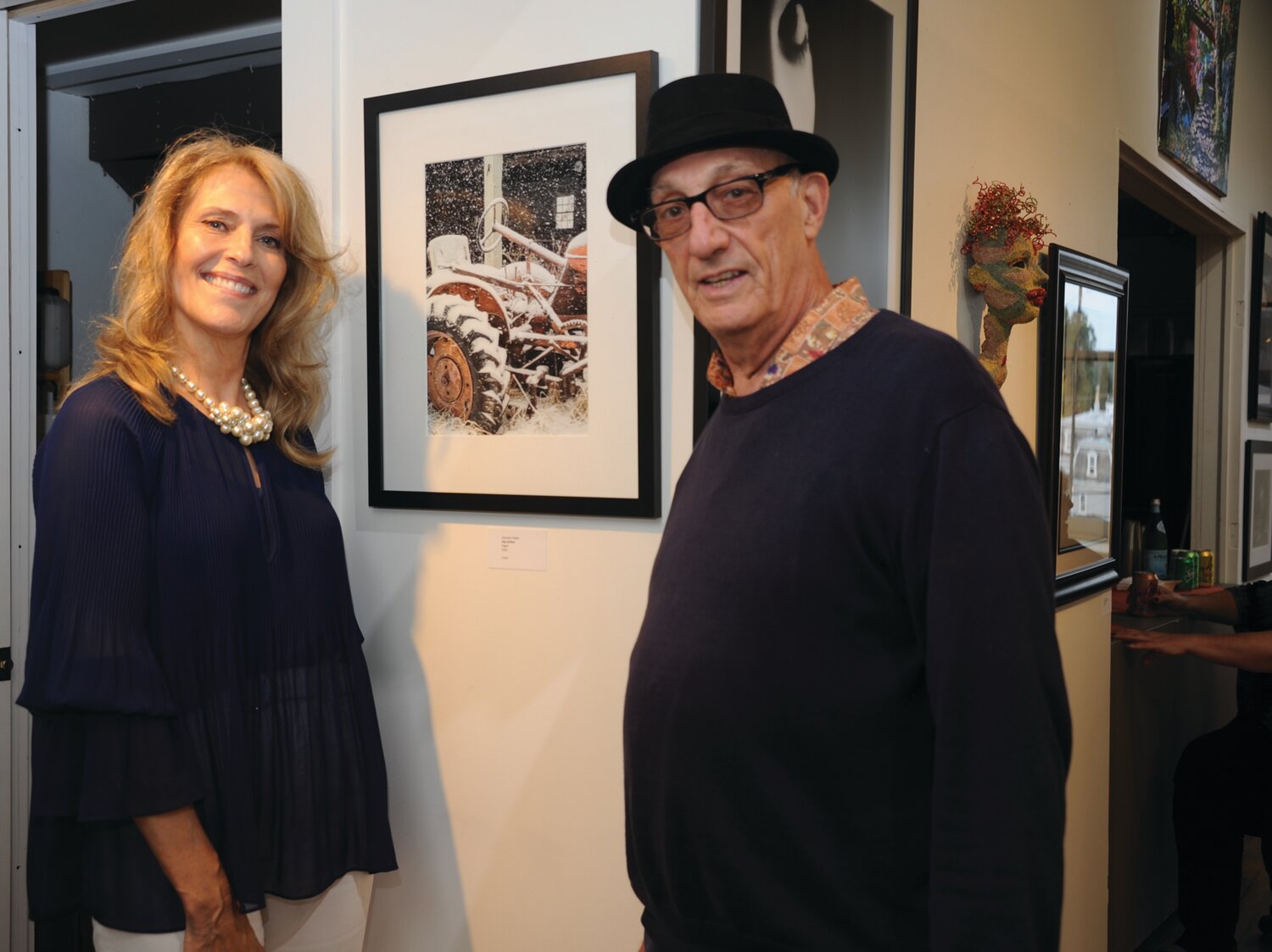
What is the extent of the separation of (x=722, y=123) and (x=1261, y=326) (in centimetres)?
439

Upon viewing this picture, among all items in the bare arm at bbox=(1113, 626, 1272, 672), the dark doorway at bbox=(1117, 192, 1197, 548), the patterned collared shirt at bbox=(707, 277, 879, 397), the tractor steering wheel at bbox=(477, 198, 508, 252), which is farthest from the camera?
the dark doorway at bbox=(1117, 192, 1197, 548)

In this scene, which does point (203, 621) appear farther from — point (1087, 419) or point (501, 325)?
point (1087, 419)

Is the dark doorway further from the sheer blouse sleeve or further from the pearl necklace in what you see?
the sheer blouse sleeve

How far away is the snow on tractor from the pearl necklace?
30 cm

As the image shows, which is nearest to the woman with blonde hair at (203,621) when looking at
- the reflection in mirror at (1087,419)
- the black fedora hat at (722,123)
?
the black fedora hat at (722,123)

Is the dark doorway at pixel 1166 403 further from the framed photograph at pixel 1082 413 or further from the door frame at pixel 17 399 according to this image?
the door frame at pixel 17 399

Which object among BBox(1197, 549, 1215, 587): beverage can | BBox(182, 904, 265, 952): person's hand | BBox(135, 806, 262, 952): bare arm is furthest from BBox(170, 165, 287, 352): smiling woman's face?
BBox(1197, 549, 1215, 587): beverage can

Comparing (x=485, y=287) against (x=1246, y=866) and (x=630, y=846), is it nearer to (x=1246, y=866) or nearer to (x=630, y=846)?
(x=630, y=846)

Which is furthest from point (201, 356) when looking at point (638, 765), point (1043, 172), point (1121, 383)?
point (1121, 383)

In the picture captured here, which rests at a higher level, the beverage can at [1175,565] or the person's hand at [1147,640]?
the beverage can at [1175,565]

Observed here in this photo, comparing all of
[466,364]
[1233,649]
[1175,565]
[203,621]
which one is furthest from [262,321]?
[1175,565]

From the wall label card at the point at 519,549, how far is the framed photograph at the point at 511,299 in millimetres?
48

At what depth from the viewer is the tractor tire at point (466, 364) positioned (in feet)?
5.89

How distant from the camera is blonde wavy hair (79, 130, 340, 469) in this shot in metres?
1.53
